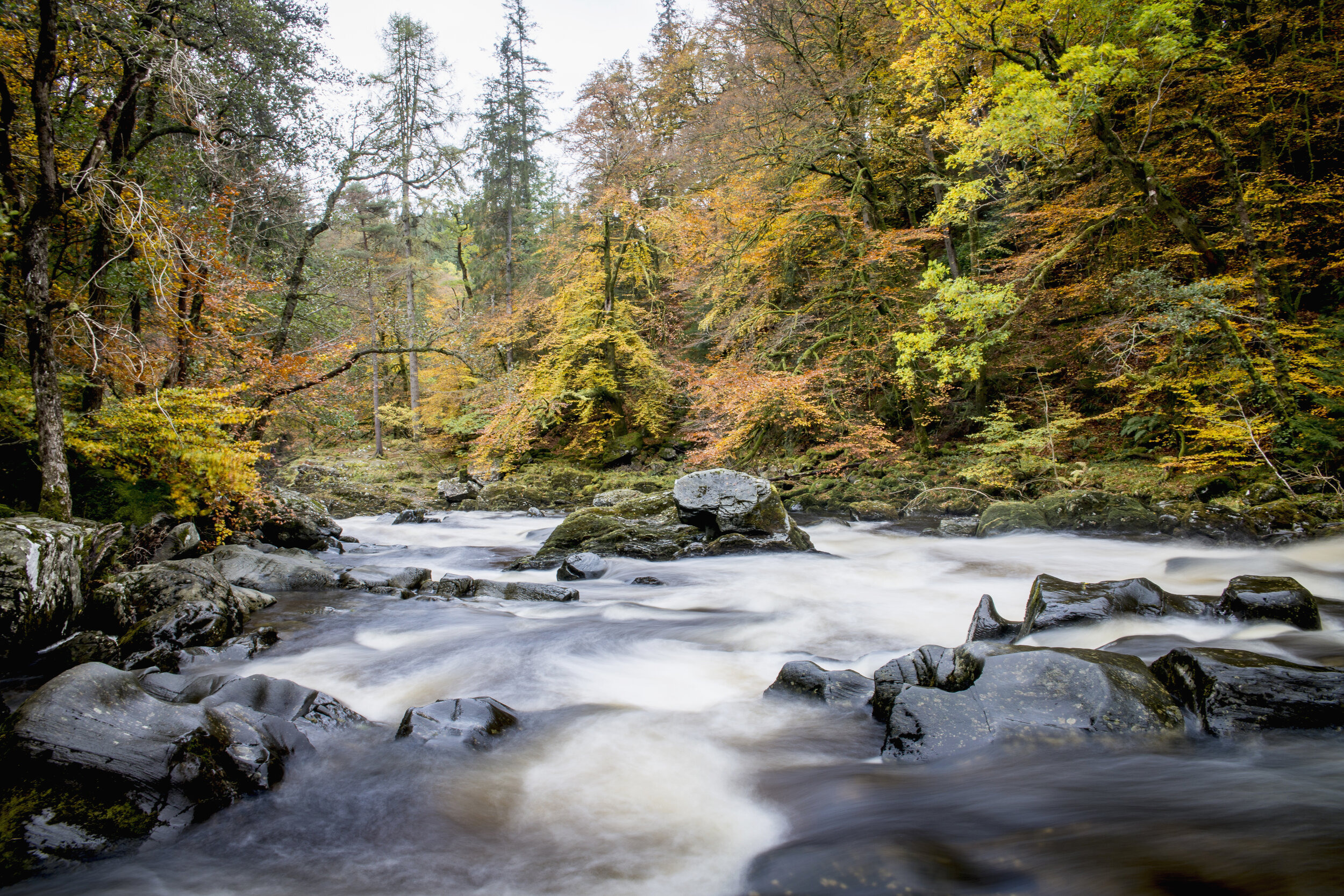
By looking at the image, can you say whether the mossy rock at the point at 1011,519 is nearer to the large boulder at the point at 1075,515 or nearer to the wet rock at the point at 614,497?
the large boulder at the point at 1075,515

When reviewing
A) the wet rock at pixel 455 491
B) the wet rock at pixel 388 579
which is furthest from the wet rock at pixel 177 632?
the wet rock at pixel 455 491

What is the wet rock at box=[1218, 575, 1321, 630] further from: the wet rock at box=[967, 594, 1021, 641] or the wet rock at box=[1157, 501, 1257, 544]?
the wet rock at box=[1157, 501, 1257, 544]

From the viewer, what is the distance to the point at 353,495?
16672 millimetres

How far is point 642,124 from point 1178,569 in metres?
19.5

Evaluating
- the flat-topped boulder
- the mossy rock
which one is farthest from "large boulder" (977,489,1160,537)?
the flat-topped boulder

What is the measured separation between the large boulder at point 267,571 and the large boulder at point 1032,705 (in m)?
7.01

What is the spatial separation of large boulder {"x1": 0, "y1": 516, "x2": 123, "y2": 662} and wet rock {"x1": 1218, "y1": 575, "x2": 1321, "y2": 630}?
8545 millimetres

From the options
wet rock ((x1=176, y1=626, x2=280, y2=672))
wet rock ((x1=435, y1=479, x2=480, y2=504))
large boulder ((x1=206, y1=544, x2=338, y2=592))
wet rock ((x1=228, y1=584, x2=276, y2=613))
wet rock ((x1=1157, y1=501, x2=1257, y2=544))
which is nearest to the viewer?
wet rock ((x1=176, y1=626, x2=280, y2=672))

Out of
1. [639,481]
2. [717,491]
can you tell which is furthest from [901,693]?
[639,481]

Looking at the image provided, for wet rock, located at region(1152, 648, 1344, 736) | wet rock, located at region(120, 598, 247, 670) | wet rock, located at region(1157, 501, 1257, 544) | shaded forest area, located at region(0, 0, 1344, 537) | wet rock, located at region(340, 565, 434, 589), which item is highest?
shaded forest area, located at region(0, 0, 1344, 537)

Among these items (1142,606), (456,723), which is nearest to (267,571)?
(456,723)

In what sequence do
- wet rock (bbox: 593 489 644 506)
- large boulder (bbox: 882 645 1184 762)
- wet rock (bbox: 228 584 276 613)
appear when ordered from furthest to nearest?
wet rock (bbox: 593 489 644 506) < wet rock (bbox: 228 584 276 613) < large boulder (bbox: 882 645 1184 762)

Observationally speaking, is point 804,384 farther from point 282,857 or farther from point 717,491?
point 282,857

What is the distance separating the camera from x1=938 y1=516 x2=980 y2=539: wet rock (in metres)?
9.94
